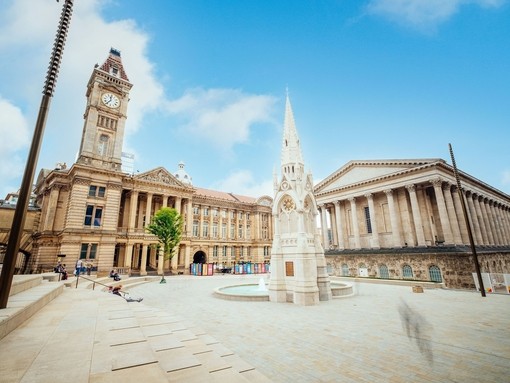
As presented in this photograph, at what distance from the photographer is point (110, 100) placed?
40.0 m

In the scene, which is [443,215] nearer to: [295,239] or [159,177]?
[295,239]

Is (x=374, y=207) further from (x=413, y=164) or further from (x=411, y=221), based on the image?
(x=413, y=164)

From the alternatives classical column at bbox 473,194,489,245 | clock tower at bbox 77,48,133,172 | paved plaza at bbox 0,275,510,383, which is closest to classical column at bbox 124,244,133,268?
clock tower at bbox 77,48,133,172

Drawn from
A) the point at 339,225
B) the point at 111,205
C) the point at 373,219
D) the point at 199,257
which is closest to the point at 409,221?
the point at 373,219

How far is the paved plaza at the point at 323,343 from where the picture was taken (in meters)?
4.62

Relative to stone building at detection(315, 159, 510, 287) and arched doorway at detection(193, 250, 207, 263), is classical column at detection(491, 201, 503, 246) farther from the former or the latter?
arched doorway at detection(193, 250, 207, 263)

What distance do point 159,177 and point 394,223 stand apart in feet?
128

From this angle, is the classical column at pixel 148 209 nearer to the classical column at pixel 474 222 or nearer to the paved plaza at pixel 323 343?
the paved plaza at pixel 323 343

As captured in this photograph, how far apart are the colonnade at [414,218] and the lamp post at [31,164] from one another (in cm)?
3793

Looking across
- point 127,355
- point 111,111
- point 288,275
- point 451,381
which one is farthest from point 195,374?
point 111,111

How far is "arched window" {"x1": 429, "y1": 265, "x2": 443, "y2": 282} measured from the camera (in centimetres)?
2684

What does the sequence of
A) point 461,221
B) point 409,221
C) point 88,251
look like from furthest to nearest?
point 409,221 → point 88,251 → point 461,221

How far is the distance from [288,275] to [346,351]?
908cm

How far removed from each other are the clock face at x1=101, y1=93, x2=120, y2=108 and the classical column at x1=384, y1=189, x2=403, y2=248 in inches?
1787
